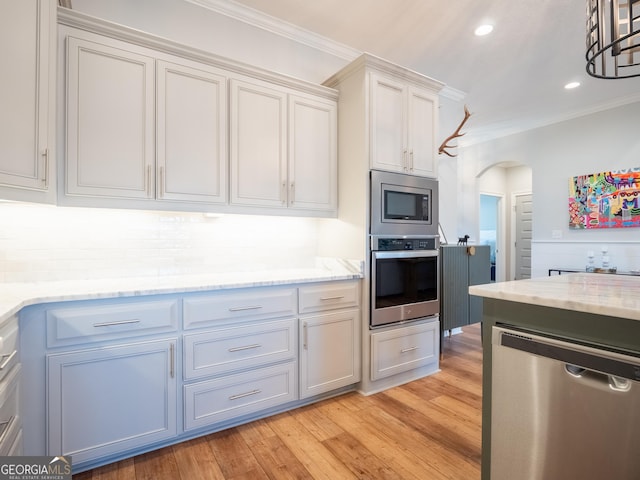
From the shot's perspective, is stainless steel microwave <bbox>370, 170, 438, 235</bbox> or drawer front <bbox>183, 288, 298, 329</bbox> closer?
drawer front <bbox>183, 288, 298, 329</bbox>

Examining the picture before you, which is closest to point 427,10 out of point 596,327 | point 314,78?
point 314,78

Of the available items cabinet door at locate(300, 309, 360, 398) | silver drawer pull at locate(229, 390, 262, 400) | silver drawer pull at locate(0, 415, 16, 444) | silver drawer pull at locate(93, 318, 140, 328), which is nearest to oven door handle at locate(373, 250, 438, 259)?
cabinet door at locate(300, 309, 360, 398)

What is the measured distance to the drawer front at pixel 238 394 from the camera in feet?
6.13

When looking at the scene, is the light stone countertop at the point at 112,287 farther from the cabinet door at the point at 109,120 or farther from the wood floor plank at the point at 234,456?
the wood floor plank at the point at 234,456

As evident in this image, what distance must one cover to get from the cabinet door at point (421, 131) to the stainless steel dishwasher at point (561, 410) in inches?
70.7

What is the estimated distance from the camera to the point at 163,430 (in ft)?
5.83

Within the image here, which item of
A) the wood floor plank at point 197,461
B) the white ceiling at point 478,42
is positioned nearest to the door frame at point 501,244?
the white ceiling at point 478,42

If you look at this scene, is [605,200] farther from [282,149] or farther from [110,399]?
[110,399]

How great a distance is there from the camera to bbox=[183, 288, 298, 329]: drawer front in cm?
186

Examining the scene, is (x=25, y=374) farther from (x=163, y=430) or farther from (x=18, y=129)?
(x=18, y=129)

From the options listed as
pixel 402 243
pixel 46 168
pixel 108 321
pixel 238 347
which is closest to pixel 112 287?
pixel 108 321

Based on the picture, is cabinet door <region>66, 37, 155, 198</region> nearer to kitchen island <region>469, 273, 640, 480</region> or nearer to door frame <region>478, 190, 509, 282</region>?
kitchen island <region>469, 273, 640, 480</region>

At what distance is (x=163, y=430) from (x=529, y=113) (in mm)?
5657

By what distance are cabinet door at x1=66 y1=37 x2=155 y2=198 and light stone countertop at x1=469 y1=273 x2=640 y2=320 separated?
193 centimetres
